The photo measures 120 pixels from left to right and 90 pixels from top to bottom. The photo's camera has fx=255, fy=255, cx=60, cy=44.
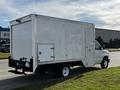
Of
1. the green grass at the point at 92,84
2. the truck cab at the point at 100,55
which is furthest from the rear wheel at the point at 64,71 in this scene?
the truck cab at the point at 100,55

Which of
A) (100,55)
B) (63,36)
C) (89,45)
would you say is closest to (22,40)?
(63,36)

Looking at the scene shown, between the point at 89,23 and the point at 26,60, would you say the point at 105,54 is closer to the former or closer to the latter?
the point at 89,23

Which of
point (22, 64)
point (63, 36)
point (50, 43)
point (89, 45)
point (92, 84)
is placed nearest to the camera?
point (92, 84)

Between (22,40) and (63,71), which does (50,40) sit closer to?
(22,40)

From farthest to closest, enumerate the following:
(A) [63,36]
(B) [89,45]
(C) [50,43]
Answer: (B) [89,45] → (A) [63,36] → (C) [50,43]

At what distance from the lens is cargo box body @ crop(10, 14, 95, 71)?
11.6 metres

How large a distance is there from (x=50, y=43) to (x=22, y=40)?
1463 mm

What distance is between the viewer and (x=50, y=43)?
484 inches

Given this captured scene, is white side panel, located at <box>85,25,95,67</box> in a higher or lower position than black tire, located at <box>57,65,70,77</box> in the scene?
higher

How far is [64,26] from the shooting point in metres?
13.0

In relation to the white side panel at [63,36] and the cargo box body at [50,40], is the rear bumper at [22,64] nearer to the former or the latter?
the cargo box body at [50,40]

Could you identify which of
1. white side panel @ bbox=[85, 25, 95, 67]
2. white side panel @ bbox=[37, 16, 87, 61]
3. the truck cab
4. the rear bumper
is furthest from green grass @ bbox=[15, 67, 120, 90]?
the truck cab

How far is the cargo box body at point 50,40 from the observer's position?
11625mm

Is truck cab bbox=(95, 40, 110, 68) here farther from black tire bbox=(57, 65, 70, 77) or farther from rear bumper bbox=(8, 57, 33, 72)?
rear bumper bbox=(8, 57, 33, 72)
